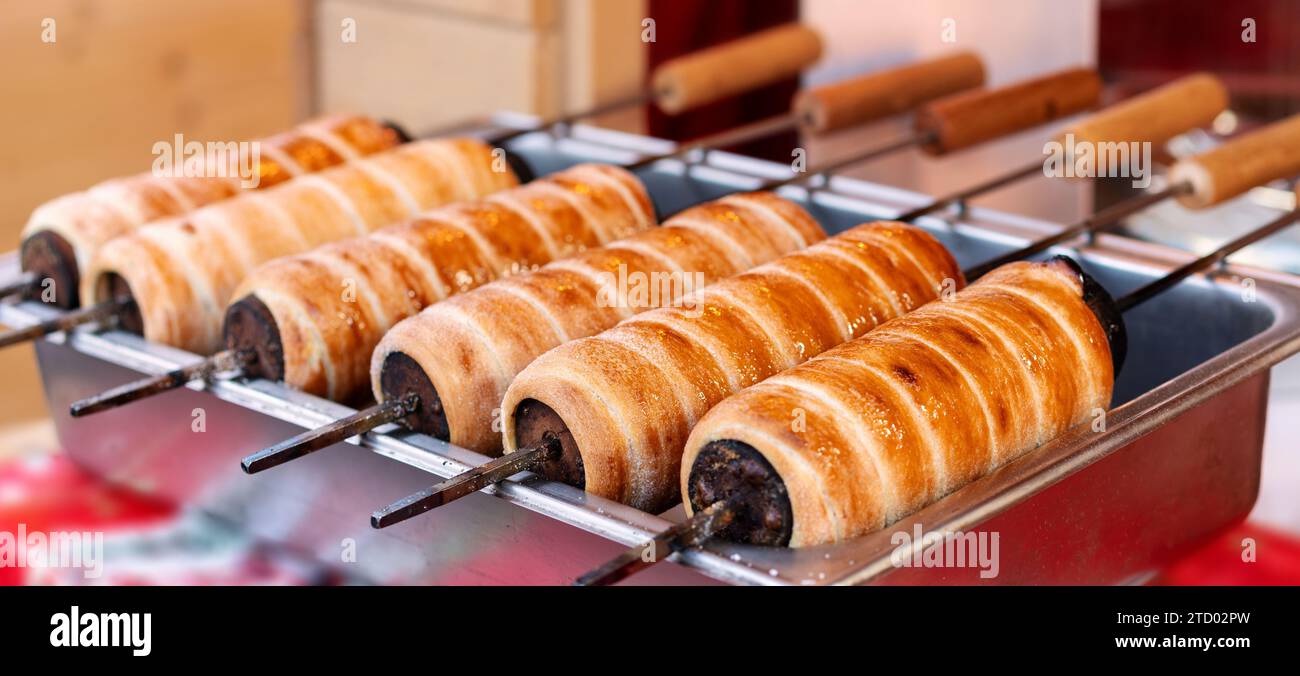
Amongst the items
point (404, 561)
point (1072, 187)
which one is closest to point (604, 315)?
point (404, 561)

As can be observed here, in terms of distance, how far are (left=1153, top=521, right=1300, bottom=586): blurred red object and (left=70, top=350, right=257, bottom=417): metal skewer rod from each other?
2.97 feet

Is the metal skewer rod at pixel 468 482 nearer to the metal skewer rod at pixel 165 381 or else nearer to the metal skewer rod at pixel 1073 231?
the metal skewer rod at pixel 165 381

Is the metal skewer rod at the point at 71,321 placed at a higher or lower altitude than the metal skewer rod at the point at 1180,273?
lower

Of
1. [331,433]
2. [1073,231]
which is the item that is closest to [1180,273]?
[1073,231]

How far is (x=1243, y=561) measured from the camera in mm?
1504

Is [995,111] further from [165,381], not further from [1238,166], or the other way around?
[165,381]

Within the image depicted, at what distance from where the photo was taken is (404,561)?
138cm

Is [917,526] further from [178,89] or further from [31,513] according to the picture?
[178,89]

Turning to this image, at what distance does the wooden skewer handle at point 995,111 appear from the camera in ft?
7.11

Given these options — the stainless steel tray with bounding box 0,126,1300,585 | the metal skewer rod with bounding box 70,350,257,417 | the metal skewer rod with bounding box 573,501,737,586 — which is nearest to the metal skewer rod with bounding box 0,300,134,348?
the stainless steel tray with bounding box 0,126,1300,585

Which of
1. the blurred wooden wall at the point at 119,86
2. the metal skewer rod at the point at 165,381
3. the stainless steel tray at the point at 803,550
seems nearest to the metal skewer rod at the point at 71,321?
the stainless steel tray at the point at 803,550

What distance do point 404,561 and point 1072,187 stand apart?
1759 mm

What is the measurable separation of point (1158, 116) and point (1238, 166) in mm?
205

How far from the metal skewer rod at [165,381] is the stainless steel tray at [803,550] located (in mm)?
20
